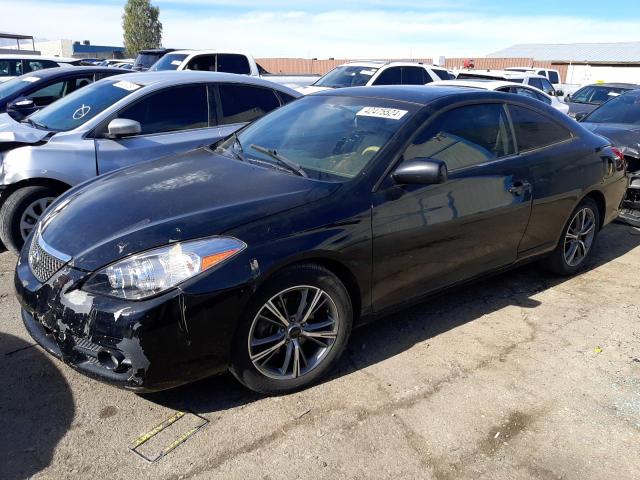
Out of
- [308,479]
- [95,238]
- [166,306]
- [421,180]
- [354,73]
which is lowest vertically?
[308,479]

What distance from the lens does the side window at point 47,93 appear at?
23.9ft

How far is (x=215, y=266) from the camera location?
262cm

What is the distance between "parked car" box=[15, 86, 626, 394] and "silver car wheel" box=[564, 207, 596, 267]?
36cm

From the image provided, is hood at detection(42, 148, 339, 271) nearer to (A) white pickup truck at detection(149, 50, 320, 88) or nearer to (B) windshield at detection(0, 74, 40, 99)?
(B) windshield at detection(0, 74, 40, 99)

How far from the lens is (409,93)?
3.83 m

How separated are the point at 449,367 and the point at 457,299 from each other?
107 centimetres

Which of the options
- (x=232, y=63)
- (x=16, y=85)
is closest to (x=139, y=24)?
(x=232, y=63)

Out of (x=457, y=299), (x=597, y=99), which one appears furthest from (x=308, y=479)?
(x=597, y=99)

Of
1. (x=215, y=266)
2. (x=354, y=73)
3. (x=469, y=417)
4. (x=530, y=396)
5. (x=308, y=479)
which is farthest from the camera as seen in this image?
(x=354, y=73)

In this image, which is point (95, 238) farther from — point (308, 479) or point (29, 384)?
point (308, 479)

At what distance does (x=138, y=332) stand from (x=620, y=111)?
7.37 m

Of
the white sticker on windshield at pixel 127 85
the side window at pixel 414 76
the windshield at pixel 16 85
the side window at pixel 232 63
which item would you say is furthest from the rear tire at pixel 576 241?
the side window at pixel 232 63

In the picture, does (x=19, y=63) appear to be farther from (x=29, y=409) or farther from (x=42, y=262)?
(x=29, y=409)

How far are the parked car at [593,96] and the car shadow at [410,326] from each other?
1021 centimetres
